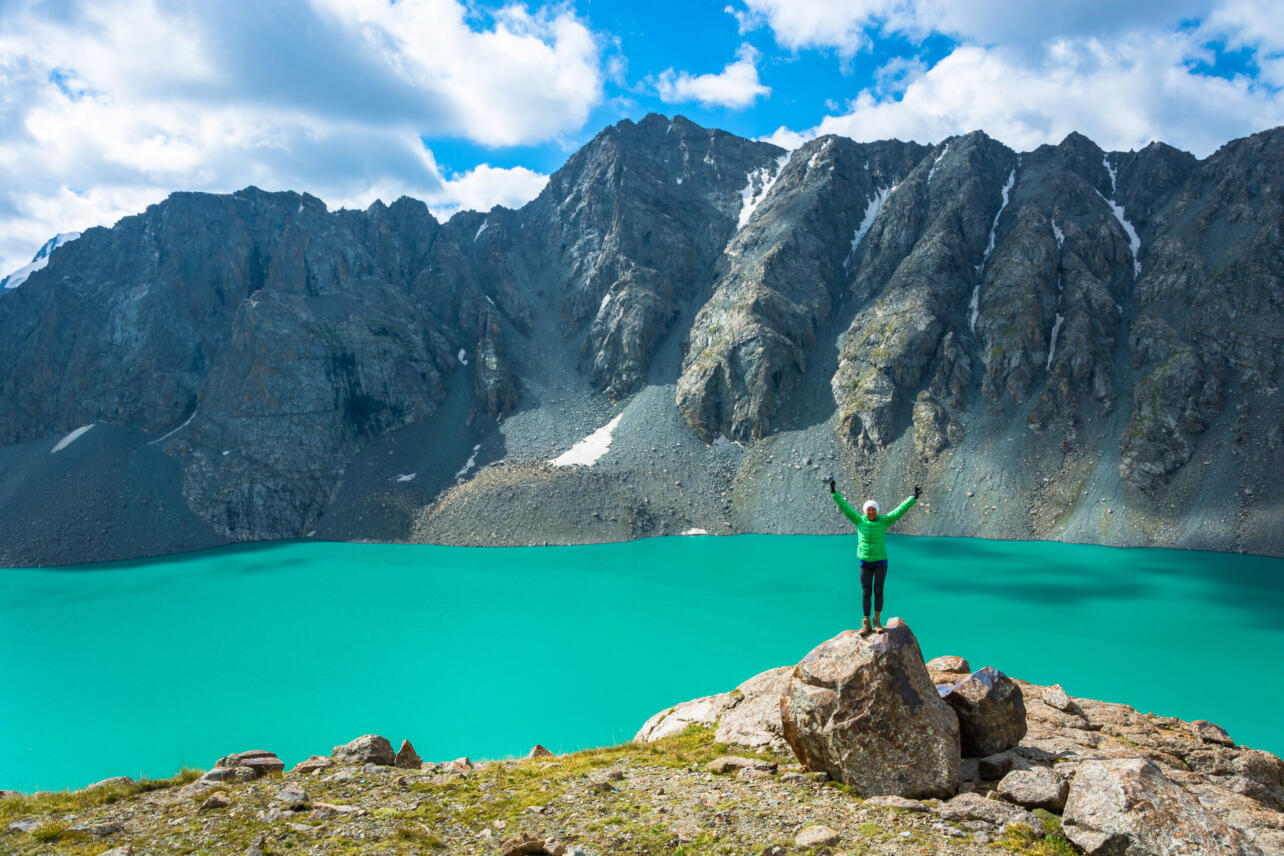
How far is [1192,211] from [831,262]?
1764 inches

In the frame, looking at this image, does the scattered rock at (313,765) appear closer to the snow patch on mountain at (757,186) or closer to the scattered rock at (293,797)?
the scattered rock at (293,797)

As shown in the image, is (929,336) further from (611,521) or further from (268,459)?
(268,459)

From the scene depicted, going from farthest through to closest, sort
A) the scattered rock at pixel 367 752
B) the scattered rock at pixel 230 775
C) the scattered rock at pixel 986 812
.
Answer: the scattered rock at pixel 367 752 < the scattered rock at pixel 230 775 < the scattered rock at pixel 986 812

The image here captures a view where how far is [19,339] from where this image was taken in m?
96.2

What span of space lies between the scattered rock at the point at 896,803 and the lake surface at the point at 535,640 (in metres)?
16.0

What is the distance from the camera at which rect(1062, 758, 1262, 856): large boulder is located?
25.6 ft

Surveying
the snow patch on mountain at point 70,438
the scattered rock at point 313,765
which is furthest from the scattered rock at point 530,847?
the snow patch on mountain at point 70,438


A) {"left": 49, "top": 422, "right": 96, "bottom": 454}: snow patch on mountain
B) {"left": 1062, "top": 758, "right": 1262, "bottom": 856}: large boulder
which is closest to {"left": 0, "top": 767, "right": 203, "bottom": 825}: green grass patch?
{"left": 1062, "top": 758, "right": 1262, "bottom": 856}: large boulder

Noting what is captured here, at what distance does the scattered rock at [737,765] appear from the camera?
36.5 feet

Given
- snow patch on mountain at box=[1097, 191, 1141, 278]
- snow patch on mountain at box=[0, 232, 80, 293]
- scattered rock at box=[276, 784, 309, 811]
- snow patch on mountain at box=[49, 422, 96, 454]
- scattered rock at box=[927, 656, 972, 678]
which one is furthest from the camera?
snow patch on mountain at box=[0, 232, 80, 293]

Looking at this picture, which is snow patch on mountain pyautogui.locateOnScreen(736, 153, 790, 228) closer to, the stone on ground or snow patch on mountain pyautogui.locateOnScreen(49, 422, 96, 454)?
snow patch on mountain pyautogui.locateOnScreen(49, 422, 96, 454)

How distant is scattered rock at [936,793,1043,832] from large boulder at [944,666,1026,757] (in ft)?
5.79

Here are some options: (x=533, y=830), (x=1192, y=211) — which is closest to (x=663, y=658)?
(x=533, y=830)

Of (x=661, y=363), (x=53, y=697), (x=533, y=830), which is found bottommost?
(x=53, y=697)
